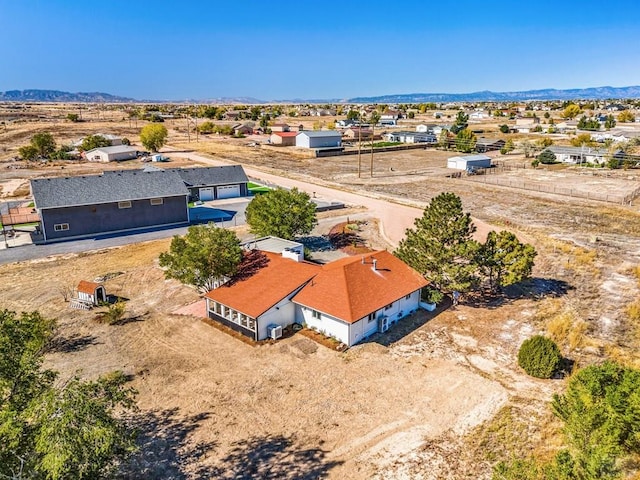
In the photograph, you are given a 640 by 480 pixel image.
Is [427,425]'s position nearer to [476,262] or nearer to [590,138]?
[476,262]

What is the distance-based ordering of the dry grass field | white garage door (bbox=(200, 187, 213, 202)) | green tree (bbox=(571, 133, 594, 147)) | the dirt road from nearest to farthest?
1. the dry grass field
2. the dirt road
3. white garage door (bbox=(200, 187, 213, 202))
4. green tree (bbox=(571, 133, 594, 147))

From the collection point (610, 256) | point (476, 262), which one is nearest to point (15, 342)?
point (476, 262)

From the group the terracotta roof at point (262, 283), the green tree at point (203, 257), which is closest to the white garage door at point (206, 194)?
the terracotta roof at point (262, 283)

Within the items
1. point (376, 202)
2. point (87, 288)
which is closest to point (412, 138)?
point (376, 202)

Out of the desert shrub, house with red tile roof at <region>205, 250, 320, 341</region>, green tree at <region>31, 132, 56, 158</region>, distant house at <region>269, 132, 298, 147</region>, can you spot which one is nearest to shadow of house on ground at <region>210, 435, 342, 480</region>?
house with red tile roof at <region>205, 250, 320, 341</region>

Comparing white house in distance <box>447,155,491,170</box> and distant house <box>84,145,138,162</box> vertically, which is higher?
distant house <box>84,145,138,162</box>

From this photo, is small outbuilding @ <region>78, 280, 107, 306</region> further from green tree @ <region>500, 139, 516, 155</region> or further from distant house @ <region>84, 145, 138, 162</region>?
green tree @ <region>500, 139, 516, 155</region>
